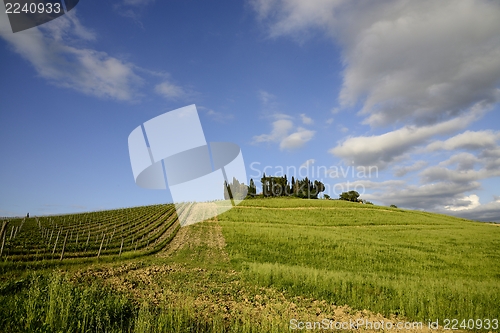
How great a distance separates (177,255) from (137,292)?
12797 millimetres

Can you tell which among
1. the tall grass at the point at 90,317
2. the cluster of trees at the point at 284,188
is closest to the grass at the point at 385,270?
the tall grass at the point at 90,317

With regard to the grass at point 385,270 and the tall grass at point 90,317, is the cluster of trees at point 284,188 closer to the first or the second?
the grass at point 385,270

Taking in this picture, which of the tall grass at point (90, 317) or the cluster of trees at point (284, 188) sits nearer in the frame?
the tall grass at point (90, 317)

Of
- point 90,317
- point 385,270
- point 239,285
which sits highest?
point 90,317

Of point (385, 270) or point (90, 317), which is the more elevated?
point (90, 317)

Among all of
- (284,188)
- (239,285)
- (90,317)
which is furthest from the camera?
(284,188)

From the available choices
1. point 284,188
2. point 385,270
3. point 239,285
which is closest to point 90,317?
point 239,285

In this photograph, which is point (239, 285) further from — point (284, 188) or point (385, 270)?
point (284, 188)

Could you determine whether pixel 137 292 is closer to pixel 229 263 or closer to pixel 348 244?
pixel 229 263

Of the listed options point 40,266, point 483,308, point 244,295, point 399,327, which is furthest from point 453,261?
point 40,266

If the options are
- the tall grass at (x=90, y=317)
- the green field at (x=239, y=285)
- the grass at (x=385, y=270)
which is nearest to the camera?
the tall grass at (x=90, y=317)

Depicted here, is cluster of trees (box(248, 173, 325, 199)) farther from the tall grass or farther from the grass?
the tall grass

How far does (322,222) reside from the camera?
52688mm

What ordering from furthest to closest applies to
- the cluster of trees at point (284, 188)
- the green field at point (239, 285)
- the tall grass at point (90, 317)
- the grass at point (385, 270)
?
the cluster of trees at point (284, 188), the grass at point (385, 270), the green field at point (239, 285), the tall grass at point (90, 317)
